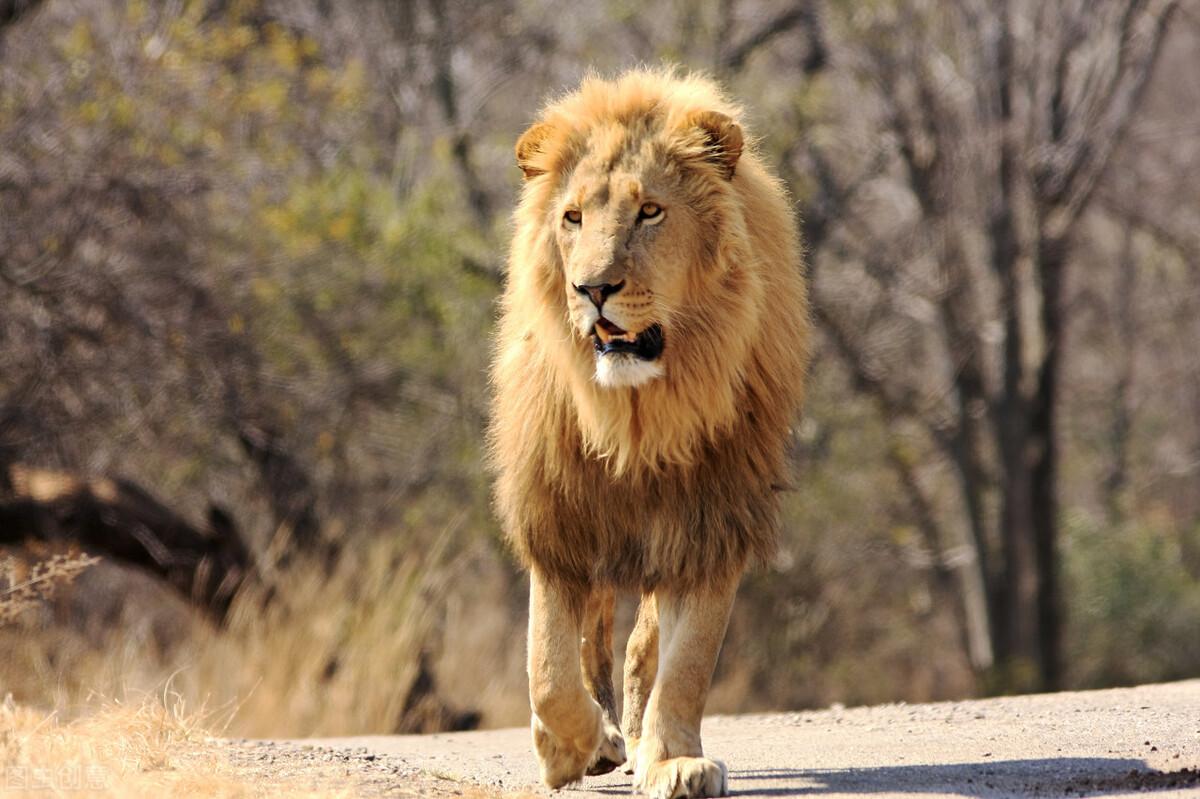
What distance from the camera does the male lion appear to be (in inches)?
190

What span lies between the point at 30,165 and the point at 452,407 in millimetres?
4253

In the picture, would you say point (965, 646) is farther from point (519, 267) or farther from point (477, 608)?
point (519, 267)

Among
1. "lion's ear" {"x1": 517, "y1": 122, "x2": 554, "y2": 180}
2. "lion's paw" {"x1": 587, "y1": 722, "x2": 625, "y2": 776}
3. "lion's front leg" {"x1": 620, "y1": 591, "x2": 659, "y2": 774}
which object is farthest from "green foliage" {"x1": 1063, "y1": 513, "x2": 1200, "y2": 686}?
"lion's ear" {"x1": 517, "y1": 122, "x2": 554, "y2": 180}

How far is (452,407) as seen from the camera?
1363 centimetres


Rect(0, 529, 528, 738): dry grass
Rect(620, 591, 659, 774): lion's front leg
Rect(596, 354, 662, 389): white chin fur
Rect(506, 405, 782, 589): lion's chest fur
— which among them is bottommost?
Rect(0, 529, 528, 738): dry grass

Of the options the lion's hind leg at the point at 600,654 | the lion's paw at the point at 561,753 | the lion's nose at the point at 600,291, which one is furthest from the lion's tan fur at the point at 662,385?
the lion's hind leg at the point at 600,654

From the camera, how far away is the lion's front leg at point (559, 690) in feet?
16.3

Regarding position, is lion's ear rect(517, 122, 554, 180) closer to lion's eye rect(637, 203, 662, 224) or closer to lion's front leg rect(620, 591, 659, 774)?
lion's eye rect(637, 203, 662, 224)

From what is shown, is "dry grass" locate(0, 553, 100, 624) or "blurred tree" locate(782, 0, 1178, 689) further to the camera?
"blurred tree" locate(782, 0, 1178, 689)

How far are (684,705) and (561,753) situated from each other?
0.42 m

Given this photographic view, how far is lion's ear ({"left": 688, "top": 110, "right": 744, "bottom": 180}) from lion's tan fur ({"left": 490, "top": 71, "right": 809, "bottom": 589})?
0.01 m

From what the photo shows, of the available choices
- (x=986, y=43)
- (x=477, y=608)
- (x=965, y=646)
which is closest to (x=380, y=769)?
(x=477, y=608)

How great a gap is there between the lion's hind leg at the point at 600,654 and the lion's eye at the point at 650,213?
133cm

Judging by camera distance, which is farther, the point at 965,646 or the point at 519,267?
the point at 965,646
